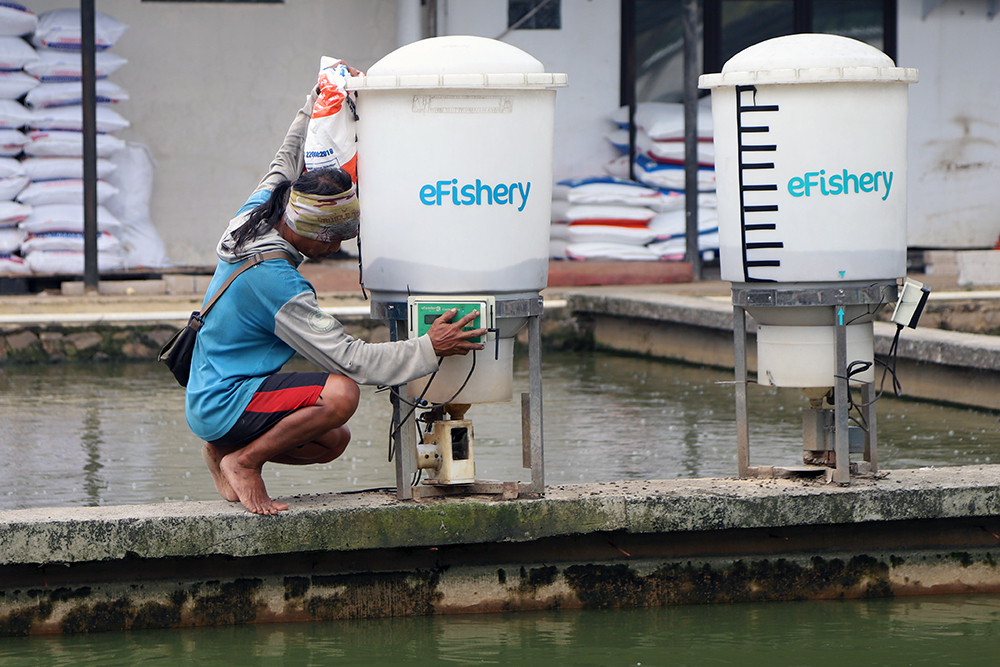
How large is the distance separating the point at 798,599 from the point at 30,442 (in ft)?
11.2

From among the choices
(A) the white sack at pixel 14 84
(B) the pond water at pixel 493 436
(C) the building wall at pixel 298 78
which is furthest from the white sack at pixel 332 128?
(C) the building wall at pixel 298 78

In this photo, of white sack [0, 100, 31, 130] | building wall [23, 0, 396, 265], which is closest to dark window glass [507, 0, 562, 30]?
building wall [23, 0, 396, 265]

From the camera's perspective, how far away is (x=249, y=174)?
11.3 meters

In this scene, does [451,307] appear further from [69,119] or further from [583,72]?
[583,72]

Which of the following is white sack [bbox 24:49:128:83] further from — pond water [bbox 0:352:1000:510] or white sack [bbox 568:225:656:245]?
white sack [bbox 568:225:656:245]

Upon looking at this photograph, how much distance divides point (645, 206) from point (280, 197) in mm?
7462

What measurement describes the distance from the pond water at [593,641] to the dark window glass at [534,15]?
8189mm

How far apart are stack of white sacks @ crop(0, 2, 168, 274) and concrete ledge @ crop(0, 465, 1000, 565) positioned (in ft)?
21.6

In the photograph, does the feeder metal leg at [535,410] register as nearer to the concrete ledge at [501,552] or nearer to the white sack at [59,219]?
the concrete ledge at [501,552]

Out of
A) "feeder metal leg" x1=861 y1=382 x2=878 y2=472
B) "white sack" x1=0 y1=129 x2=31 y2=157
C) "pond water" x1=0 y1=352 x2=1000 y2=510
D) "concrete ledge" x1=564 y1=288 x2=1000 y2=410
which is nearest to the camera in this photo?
"feeder metal leg" x1=861 y1=382 x2=878 y2=472

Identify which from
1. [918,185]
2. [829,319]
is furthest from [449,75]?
[918,185]

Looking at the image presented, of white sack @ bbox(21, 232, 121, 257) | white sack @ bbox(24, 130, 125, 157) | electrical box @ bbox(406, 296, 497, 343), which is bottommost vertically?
electrical box @ bbox(406, 296, 497, 343)

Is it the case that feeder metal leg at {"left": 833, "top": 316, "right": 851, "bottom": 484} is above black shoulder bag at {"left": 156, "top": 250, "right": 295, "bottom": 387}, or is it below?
below

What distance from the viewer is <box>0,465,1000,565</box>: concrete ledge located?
3.45m
